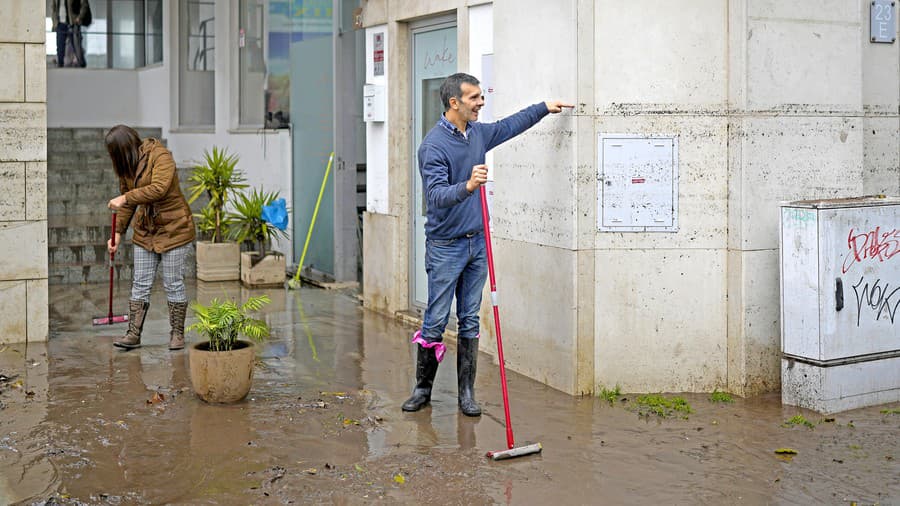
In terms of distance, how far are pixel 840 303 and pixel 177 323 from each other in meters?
5.10

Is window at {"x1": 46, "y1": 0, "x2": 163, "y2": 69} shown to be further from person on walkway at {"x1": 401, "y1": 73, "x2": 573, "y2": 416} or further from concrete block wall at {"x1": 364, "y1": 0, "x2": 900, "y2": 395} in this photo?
person on walkway at {"x1": 401, "y1": 73, "x2": 573, "y2": 416}

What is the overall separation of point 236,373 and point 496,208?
2.42 metres

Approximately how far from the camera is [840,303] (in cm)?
721

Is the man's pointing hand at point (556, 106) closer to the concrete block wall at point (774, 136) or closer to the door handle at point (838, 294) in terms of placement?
the concrete block wall at point (774, 136)

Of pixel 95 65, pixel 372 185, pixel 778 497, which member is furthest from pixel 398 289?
pixel 95 65

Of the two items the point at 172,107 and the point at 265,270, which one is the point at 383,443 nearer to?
the point at 265,270

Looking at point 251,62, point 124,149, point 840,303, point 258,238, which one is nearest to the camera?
point 840,303

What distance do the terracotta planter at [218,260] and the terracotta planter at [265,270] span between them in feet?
1.20

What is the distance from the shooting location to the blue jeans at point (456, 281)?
23.5 feet

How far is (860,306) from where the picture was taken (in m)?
7.32

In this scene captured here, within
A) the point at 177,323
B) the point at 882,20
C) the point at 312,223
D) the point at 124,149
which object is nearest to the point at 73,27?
the point at 312,223

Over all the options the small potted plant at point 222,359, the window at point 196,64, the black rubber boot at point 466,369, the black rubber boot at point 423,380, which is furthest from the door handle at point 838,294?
the window at point 196,64

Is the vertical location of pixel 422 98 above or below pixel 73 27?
below

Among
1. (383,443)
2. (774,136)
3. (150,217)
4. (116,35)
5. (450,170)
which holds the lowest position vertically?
(383,443)
